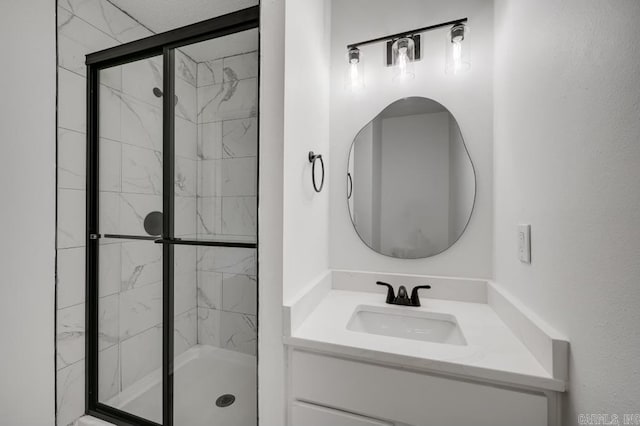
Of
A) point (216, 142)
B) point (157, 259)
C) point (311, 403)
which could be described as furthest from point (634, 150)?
point (157, 259)

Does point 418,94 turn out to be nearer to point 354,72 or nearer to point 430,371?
point 354,72

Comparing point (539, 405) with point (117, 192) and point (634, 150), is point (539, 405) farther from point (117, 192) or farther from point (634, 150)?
point (117, 192)

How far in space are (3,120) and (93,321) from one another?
993 millimetres

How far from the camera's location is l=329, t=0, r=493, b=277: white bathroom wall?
1.31 m

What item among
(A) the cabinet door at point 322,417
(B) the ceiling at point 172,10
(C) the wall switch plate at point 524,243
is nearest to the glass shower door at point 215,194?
(B) the ceiling at point 172,10

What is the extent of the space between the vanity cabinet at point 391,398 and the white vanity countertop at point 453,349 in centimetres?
3

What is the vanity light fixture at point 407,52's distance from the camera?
128 centimetres

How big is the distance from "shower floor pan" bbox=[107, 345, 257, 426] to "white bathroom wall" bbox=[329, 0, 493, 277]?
0.79 meters

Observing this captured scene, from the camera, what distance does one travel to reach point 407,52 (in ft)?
4.44

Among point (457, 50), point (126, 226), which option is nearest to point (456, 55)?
point (457, 50)

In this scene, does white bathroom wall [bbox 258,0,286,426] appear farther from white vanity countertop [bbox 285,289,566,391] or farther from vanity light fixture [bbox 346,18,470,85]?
vanity light fixture [bbox 346,18,470,85]

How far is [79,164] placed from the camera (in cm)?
133

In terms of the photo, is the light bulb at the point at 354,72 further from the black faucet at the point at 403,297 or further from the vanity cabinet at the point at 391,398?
the vanity cabinet at the point at 391,398

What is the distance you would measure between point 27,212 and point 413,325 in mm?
1733
